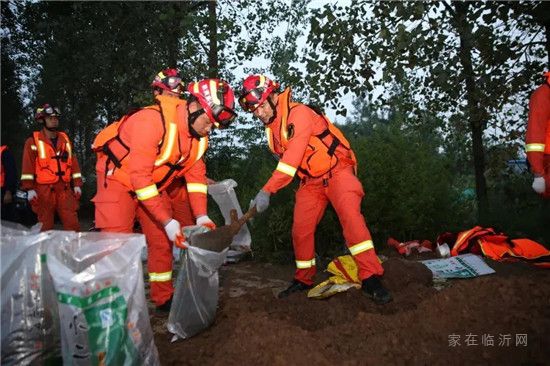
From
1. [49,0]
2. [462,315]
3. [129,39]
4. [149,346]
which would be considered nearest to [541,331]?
[462,315]

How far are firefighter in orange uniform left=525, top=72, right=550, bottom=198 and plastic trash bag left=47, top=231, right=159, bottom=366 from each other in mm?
3760

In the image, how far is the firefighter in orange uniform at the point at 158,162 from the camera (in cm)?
337

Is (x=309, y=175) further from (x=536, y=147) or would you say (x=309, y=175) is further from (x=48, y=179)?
(x=48, y=179)

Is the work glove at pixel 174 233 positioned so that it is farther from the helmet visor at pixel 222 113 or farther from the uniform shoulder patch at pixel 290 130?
the uniform shoulder patch at pixel 290 130

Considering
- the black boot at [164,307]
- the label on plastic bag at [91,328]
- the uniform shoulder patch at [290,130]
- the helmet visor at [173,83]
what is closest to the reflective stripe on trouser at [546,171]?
the uniform shoulder patch at [290,130]

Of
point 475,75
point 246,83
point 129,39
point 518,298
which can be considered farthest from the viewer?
point 129,39

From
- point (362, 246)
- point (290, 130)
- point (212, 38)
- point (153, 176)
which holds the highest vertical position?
point (212, 38)

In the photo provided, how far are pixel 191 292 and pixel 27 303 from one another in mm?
1124

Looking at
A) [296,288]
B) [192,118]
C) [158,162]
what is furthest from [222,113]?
[296,288]

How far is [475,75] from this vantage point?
5957mm

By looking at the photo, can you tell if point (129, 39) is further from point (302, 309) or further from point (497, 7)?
point (302, 309)

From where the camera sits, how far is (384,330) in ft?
9.66

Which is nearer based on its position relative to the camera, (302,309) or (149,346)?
(149,346)

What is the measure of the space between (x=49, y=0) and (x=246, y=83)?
29.0 ft
